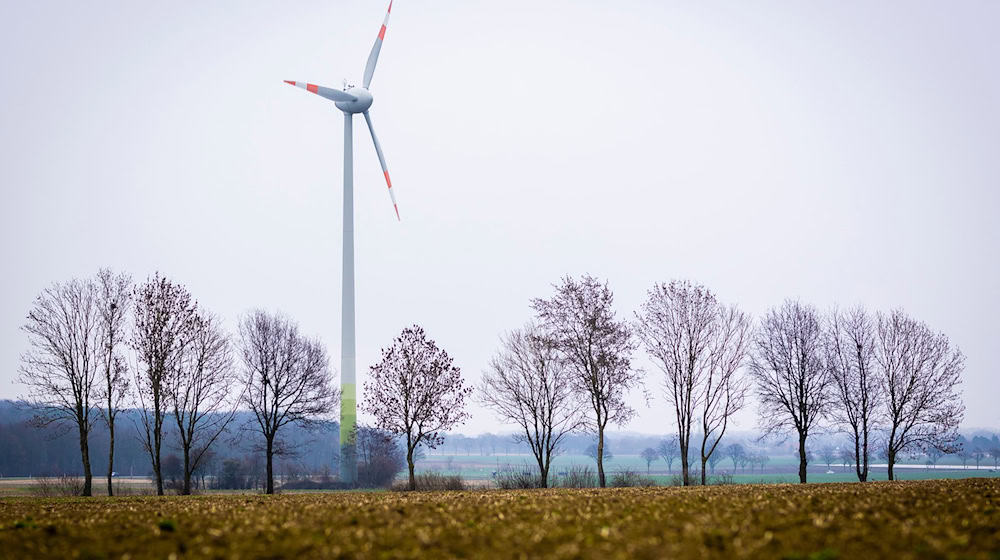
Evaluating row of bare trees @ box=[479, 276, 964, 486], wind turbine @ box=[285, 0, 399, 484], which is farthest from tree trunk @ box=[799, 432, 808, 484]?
wind turbine @ box=[285, 0, 399, 484]

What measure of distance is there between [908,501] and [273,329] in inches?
1886

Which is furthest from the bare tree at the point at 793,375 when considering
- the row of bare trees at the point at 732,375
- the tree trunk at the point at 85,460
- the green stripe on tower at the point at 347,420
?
the tree trunk at the point at 85,460

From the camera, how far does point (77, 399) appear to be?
46125 mm

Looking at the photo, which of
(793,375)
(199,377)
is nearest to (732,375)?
(793,375)

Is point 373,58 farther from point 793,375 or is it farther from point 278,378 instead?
point 793,375

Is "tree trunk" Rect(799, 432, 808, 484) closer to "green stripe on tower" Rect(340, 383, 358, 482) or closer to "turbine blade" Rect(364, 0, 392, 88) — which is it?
"green stripe on tower" Rect(340, 383, 358, 482)

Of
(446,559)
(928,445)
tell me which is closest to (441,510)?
(446,559)

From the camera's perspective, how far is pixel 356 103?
66.8 metres

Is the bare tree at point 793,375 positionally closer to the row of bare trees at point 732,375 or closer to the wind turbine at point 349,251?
the row of bare trees at point 732,375

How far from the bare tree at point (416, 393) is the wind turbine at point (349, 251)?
1046 cm

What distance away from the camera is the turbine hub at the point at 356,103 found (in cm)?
6681

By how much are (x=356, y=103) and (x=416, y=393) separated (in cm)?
3152

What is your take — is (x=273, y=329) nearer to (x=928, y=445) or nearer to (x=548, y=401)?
(x=548, y=401)

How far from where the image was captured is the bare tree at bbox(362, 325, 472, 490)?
49.9m
